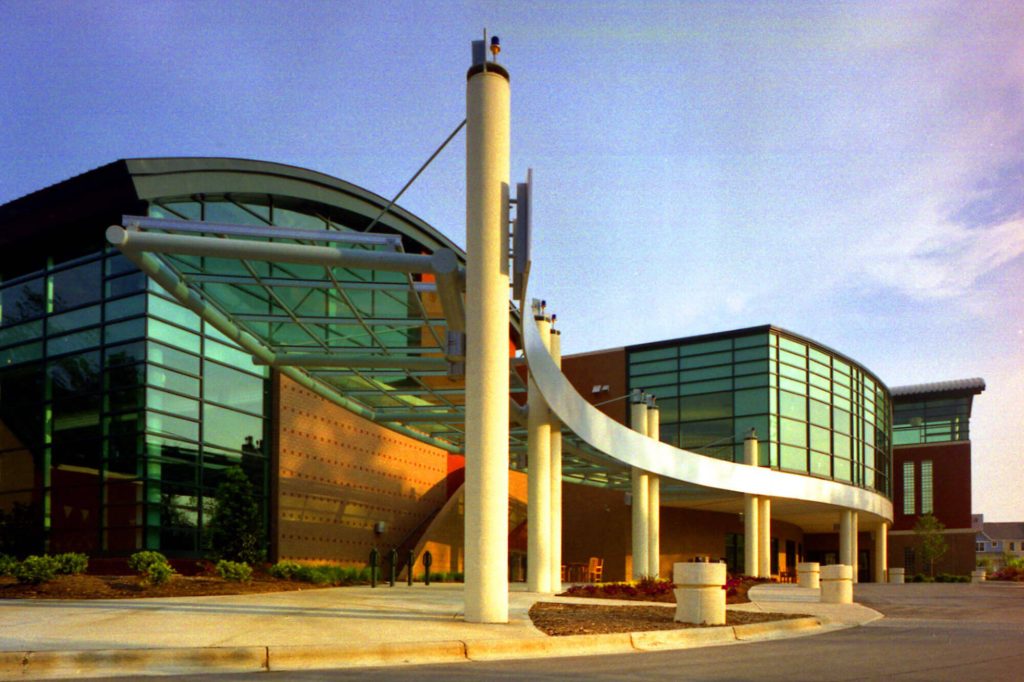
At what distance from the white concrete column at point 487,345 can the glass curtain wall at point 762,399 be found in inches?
1317

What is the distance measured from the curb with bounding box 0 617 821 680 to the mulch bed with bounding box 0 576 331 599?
27.0 feet

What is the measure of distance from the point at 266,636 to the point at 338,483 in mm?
19053

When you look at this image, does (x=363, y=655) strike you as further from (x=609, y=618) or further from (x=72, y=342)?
(x=72, y=342)

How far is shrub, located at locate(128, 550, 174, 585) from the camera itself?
59.4ft

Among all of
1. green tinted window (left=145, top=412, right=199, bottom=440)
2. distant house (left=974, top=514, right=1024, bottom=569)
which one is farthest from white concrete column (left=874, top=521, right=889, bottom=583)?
distant house (left=974, top=514, right=1024, bottom=569)

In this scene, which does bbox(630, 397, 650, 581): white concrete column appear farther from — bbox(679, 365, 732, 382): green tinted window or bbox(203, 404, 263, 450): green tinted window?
→ bbox(679, 365, 732, 382): green tinted window

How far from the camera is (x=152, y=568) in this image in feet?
59.3

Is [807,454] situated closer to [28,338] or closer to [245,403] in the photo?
[245,403]

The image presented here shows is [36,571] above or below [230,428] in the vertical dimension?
below

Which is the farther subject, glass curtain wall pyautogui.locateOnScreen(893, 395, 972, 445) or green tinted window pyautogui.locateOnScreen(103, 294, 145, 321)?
glass curtain wall pyautogui.locateOnScreen(893, 395, 972, 445)

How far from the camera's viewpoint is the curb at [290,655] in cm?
922

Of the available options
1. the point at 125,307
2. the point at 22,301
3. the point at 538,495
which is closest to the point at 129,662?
the point at 538,495

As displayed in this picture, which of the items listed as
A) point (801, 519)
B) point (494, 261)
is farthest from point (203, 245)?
point (801, 519)

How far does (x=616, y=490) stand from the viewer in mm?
46781
